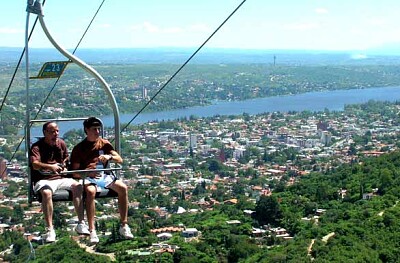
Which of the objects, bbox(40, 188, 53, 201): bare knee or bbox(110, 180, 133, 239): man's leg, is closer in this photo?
bbox(40, 188, 53, 201): bare knee

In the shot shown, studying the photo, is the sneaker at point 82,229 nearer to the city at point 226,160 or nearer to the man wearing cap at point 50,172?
the man wearing cap at point 50,172

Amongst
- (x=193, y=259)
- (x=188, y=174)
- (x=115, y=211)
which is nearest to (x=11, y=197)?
(x=115, y=211)

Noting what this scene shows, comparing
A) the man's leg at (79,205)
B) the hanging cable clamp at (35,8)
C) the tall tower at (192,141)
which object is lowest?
the tall tower at (192,141)

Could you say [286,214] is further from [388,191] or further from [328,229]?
[328,229]

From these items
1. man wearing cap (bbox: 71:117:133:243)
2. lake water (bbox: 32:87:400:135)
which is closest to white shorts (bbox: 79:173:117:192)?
man wearing cap (bbox: 71:117:133:243)

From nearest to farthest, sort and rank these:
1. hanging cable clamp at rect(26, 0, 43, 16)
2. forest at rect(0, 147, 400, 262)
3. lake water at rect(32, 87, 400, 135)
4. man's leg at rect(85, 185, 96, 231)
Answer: hanging cable clamp at rect(26, 0, 43, 16)
man's leg at rect(85, 185, 96, 231)
forest at rect(0, 147, 400, 262)
lake water at rect(32, 87, 400, 135)

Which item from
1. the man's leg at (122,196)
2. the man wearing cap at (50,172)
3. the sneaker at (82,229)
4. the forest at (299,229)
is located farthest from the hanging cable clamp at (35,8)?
the forest at (299,229)

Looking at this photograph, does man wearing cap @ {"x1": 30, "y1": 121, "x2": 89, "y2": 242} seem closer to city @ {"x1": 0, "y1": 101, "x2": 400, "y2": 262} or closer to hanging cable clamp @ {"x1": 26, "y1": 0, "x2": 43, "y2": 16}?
hanging cable clamp @ {"x1": 26, "y1": 0, "x2": 43, "y2": 16}
